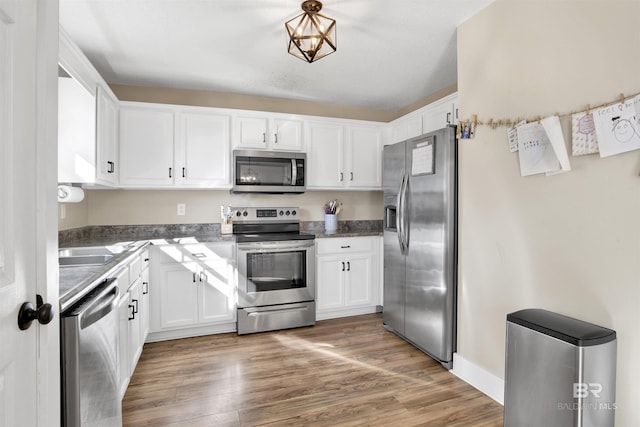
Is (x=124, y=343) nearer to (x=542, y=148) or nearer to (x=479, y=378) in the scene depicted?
(x=479, y=378)

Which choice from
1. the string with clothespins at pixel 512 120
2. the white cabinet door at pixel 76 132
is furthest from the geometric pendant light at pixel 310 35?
the white cabinet door at pixel 76 132

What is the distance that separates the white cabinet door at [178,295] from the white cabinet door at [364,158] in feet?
6.45

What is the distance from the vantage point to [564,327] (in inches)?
61.4

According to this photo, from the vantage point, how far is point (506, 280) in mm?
2059

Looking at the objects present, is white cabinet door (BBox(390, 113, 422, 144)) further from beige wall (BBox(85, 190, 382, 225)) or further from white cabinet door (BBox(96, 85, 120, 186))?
white cabinet door (BBox(96, 85, 120, 186))

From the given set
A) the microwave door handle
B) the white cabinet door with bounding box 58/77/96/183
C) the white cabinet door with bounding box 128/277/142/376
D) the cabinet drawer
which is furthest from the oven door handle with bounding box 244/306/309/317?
the white cabinet door with bounding box 58/77/96/183

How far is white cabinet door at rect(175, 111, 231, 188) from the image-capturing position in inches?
128

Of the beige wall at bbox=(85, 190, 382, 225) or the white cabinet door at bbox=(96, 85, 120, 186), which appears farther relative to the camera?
the beige wall at bbox=(85, 190, 382, 225)

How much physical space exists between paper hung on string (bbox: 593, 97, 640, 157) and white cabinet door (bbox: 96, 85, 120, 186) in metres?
3.04

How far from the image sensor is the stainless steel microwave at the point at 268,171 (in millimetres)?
3367

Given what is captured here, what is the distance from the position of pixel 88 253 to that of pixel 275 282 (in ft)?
5.14

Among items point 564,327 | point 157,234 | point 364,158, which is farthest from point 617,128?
point 157,234

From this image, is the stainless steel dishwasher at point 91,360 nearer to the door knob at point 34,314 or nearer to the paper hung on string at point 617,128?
the door knob at point 34,314

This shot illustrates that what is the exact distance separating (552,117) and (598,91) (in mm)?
214
